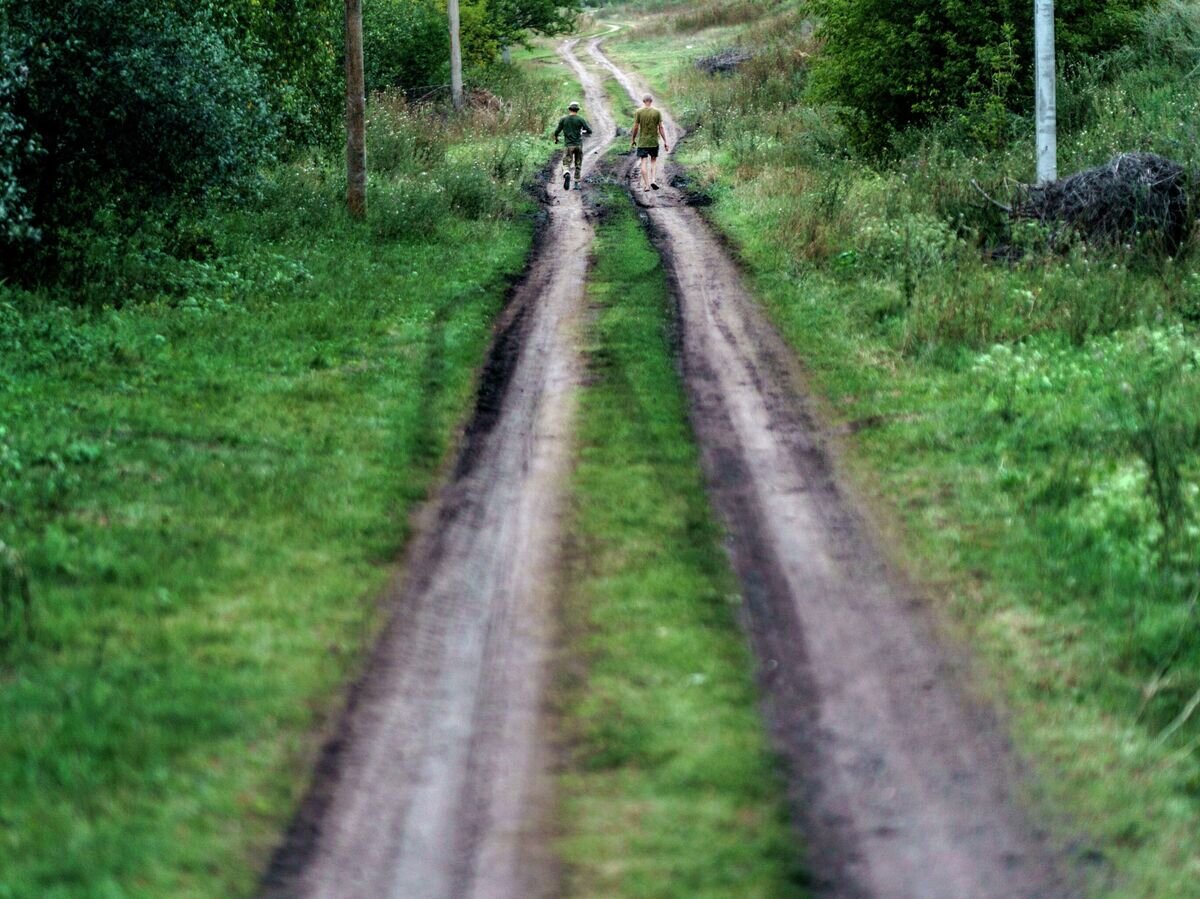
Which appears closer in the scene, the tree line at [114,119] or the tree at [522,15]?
the tree line at [114,119]

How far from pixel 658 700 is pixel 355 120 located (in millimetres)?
14952

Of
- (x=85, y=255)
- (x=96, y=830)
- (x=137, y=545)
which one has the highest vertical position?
(x=85, y=255)

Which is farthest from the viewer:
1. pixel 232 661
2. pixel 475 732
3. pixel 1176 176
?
pixel 1176 176

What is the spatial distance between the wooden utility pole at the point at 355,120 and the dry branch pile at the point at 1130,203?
1030cm

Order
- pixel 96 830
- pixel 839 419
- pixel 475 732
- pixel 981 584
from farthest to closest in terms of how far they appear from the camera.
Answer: pixel 839 419 → pixel 981 584 → pixel 475 732 → pixel 96 830

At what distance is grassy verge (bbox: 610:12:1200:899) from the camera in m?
5.88

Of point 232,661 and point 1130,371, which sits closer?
point 232,661

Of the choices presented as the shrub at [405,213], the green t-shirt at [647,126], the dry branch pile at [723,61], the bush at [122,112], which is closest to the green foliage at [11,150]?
the bush at [122,112]

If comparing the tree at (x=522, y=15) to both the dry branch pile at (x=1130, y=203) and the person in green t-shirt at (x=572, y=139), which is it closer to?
the person in green t-shirt at (x=572, y=139)

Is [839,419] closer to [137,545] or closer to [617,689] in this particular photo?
[617,689]

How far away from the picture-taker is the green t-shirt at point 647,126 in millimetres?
23714

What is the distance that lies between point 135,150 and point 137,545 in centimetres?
938

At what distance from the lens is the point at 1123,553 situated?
7.71 meters

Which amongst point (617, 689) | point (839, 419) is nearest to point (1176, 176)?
point (839, 419)
